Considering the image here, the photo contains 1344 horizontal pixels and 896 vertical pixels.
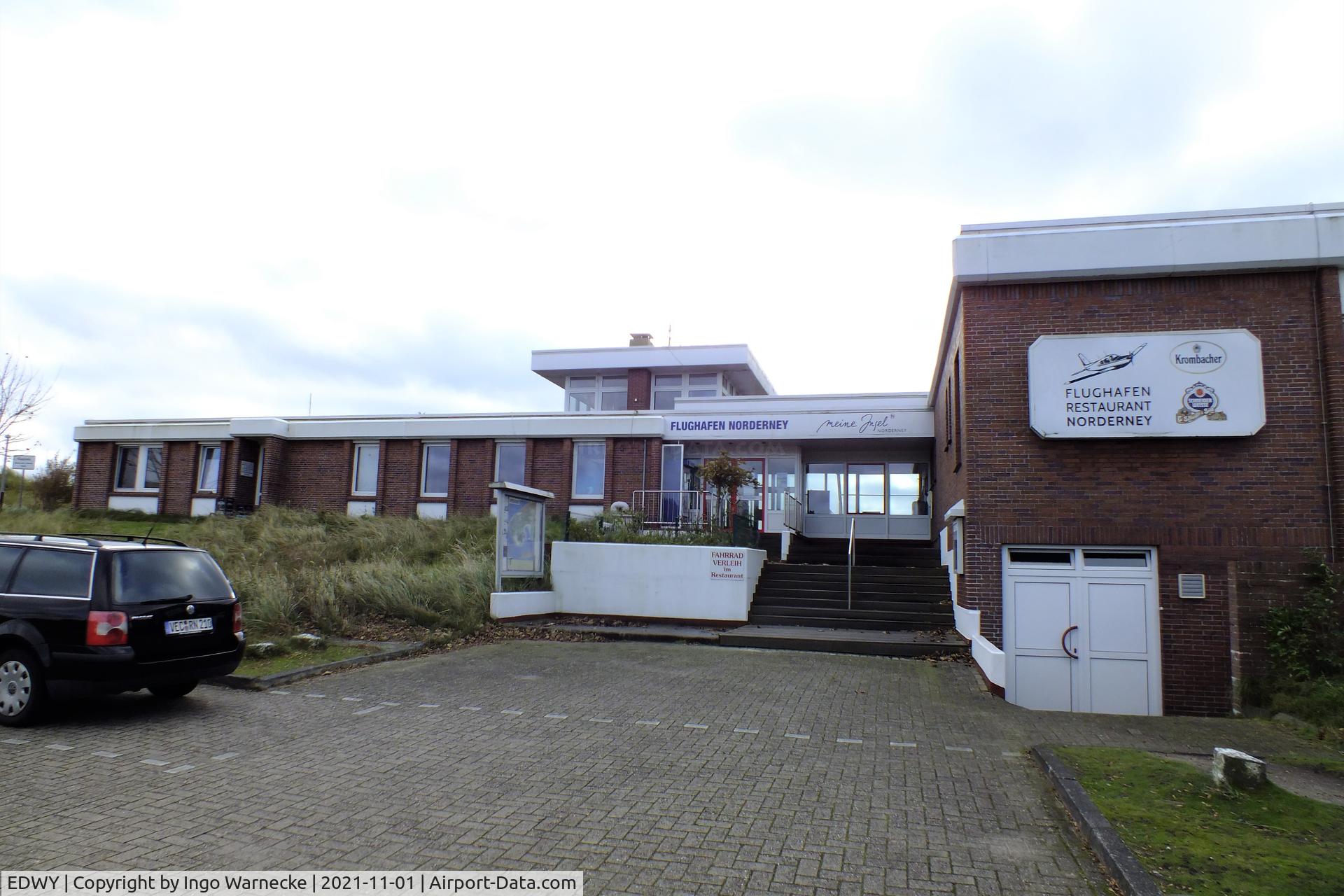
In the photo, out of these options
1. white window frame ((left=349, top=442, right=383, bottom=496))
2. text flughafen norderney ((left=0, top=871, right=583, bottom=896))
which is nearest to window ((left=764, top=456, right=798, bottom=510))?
white window frame ((left=349, top=442, right=383, bottom=496))

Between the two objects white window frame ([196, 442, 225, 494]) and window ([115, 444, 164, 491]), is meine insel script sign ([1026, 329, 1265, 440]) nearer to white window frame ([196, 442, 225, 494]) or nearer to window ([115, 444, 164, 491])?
white window frame ([196, 442, 225, 494])

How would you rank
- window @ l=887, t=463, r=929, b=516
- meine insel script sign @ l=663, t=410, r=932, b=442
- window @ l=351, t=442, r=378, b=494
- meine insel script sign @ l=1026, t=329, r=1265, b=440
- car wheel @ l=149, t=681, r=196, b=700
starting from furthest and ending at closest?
window @ l=351, t=442, r=378, b=494 < window @ l=887, t=463, r=929, b=516 < meine insel script sign @ l=663, t=410, r=932, b=442 < meine insel script sign @ l=1026, t=329, r=1265, b=440 < car wheel @ l=149, t=681, r=196, b=700

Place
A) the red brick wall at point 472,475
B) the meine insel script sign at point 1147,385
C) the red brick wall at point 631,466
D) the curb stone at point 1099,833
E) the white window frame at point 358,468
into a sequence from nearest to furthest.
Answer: the curb stone at point 1099,833 < the meine insel script sign at point 1147,385 < the red brick wall at point 631,466 < the red brick wall at point 472,475 < the white window frame at point 358,468

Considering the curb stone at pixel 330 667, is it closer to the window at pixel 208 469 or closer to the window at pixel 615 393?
the window at pixel 208 469

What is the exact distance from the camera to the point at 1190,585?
1127cm

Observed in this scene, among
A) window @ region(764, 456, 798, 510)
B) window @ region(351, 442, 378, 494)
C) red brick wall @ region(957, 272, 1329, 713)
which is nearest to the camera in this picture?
red brick wall @ region(957, 272, 1329, 713)

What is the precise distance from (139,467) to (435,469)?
1068 cm

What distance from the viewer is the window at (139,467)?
27.0m

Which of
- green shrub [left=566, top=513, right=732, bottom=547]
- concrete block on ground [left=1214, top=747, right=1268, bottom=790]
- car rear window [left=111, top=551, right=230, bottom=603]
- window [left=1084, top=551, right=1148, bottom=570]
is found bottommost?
concrete block on ground [left=1214, top=747, right=1268, bottom=790]

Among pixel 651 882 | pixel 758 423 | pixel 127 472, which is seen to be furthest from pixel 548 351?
pixel 651 882

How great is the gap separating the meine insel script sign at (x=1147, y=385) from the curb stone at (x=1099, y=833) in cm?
628

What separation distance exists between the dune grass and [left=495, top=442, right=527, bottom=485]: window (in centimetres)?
324

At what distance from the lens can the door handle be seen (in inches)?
453

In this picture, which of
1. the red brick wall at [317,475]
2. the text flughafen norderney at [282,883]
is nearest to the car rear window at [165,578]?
the text flughafen norderney at [282,883]
